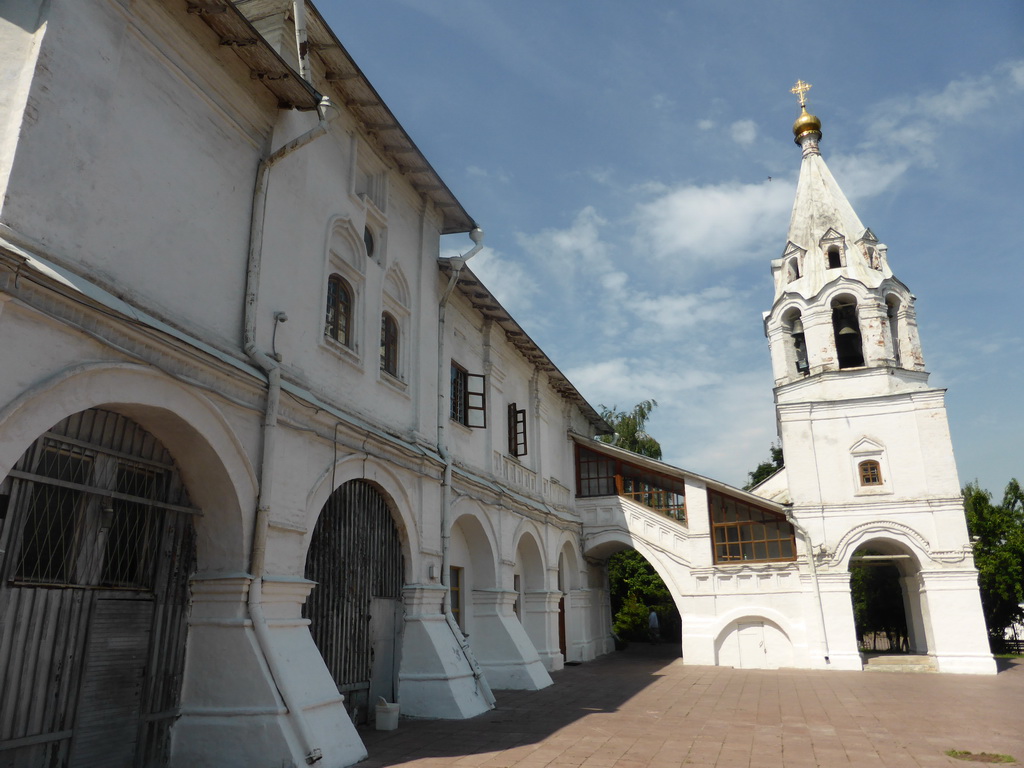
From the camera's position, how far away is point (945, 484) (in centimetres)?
1722

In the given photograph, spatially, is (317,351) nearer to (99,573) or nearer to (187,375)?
(187,375)

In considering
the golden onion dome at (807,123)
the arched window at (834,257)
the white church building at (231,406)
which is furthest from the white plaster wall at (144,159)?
the golden onion dome at (807,123)

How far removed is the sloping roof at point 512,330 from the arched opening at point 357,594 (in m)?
4.65

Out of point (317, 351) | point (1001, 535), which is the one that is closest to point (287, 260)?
point (317, 351)

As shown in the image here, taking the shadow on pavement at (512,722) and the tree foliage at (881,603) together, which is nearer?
the shadow on pavement at (512,722)

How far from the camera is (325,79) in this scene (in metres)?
9.26

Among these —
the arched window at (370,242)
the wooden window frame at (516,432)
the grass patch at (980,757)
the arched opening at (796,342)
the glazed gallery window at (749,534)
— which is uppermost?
the arched opening at (796,342)

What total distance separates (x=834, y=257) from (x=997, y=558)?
35.6ft

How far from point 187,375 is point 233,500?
1.28 meters

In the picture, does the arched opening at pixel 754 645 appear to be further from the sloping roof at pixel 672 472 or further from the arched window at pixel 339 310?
the arched window at pixel 339 310

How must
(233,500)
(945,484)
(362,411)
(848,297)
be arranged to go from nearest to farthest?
(233,500)
(362,411)
(945,484)
(848,297)

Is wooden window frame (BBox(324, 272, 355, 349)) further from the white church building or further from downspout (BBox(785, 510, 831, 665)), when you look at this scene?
downspout (BBox(785, 510, 831, 665))

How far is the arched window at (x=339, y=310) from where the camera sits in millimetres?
9156

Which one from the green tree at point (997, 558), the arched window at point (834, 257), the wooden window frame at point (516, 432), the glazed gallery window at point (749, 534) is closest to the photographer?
the wooden window frame at point (516, 432)
